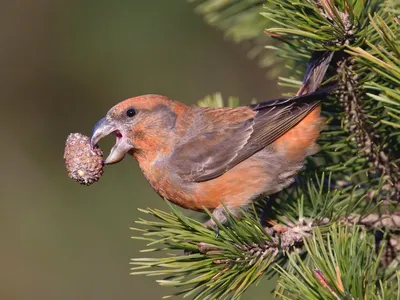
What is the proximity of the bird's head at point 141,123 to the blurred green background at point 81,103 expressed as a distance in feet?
6.08

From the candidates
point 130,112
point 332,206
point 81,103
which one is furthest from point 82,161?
point 81,103

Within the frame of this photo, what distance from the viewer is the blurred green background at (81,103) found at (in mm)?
5215

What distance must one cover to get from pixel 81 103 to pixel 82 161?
9.76 ft

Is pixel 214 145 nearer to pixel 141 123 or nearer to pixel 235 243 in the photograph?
pixel 141 123

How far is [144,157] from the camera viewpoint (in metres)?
3.27

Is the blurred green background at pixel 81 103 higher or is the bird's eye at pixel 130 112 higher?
the blurred green background at pixel 81 103

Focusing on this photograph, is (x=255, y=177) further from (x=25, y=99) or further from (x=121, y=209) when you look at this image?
(x=25, y=99)

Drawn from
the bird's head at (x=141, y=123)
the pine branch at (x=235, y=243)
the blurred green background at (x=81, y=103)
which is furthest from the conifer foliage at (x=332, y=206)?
the blurred green background at (x=81, y=103)

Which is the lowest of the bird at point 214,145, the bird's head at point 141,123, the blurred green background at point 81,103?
the bird at point 214,145

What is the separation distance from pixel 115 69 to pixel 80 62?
32 centimetres

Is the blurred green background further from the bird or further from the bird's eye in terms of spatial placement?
the bird's eye

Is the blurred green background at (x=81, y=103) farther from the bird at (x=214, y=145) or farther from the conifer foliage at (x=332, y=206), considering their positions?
the conifer foliage at (x=332, y=206)

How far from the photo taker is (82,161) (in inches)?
107

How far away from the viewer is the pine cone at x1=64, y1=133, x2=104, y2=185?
8.88 ft
